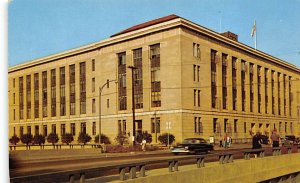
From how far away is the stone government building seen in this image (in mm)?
13469

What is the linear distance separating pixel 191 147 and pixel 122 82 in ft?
30.5

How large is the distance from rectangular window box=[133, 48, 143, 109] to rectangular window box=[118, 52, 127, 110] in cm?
50

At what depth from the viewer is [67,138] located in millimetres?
13656

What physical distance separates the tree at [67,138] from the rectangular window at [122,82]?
297 centimetres

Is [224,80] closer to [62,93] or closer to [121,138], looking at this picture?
[121,138]

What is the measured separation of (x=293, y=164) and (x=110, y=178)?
13682 millimetres

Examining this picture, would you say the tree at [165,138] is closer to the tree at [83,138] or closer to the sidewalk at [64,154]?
the sidewalk at [64,154]

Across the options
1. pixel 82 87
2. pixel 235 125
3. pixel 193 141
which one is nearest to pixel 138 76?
pixel 82 87

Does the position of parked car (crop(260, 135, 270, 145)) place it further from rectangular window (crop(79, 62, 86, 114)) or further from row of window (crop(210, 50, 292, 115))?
rectangular window (crop(79, 62, 86, 114))

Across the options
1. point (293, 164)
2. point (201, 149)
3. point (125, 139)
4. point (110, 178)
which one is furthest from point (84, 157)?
point (293, 164)

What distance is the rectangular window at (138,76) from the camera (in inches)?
652

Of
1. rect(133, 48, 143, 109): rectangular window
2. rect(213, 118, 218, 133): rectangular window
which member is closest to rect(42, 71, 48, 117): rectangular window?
rect(133, 48, 143, 109): rectangular window

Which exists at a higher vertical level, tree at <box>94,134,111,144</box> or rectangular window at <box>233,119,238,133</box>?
rectangular window at <box>233,119,238,133</box>

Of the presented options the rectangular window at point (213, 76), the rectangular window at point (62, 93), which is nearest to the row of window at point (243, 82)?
the rectangular window at point (213, 76)
